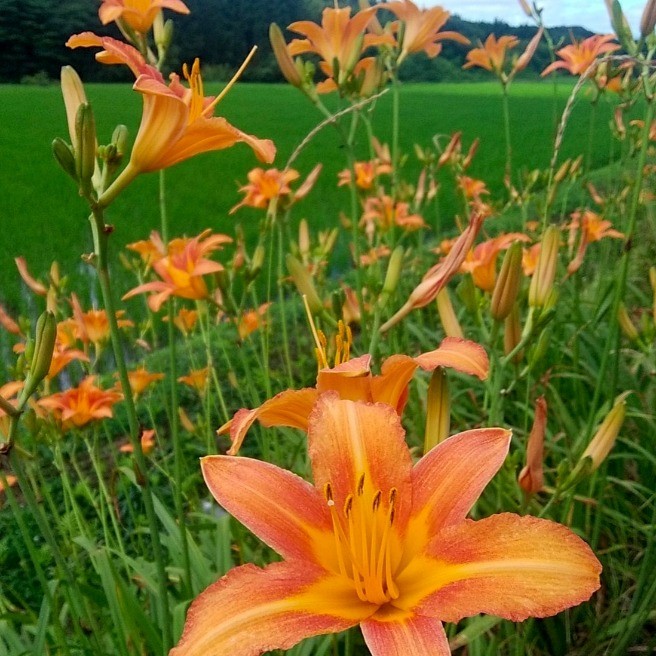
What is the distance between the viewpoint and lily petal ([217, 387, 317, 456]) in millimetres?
484

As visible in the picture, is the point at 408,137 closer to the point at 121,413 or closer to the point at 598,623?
the point at 121,413

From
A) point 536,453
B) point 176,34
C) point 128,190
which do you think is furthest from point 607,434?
point 128,190

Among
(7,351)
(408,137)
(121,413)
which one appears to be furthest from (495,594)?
(408,137)

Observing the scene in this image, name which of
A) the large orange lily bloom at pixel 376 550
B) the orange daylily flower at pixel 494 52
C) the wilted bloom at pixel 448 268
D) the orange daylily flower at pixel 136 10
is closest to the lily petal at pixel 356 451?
the large orange lily bloom at pixel 376 550

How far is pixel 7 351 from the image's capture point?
1731 millimetres

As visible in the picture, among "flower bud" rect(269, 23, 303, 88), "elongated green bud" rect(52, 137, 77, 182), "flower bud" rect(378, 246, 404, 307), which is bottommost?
"flower bud" rect(378, 246, 404, 307)

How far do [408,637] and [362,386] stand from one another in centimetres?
19

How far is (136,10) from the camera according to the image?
0.79 m

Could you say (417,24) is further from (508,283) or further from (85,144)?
(85,144)

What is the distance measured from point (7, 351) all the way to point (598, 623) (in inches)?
58.2

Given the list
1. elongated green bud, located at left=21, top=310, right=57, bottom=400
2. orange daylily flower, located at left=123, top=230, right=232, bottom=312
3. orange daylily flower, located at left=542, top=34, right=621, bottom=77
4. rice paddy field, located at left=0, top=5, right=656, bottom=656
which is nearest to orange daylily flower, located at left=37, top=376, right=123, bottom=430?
rice paddy field, located at left=0, top=5, right=656, bottom=656

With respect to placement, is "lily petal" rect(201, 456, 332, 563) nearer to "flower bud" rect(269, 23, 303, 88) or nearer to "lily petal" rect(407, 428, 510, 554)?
"lily petal" rect(407, 428, 510, 554)

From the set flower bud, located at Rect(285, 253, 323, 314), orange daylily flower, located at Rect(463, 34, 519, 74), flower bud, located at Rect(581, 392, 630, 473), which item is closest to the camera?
flower bud, located at Rect(581, 392, 630, 473)

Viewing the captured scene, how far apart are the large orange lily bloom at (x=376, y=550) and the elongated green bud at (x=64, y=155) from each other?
247 millimetres
